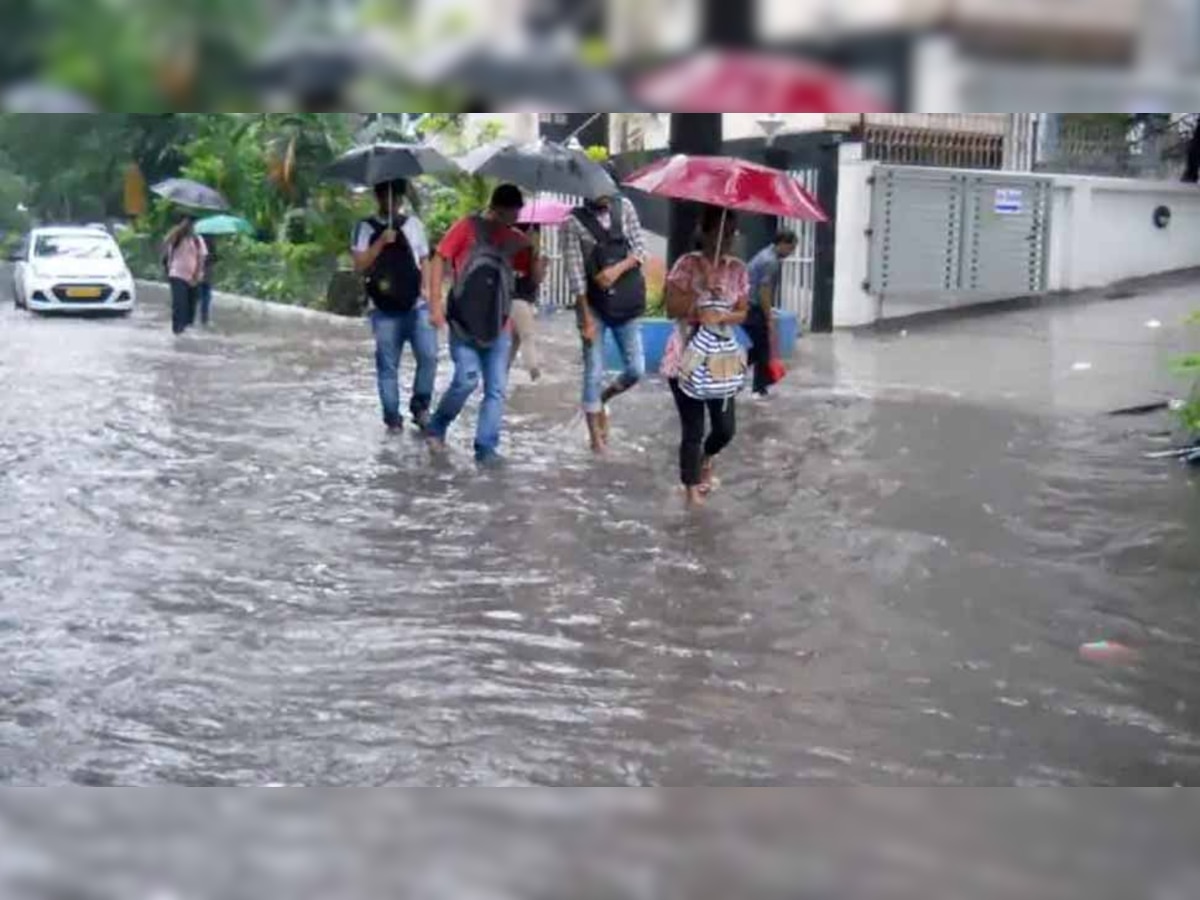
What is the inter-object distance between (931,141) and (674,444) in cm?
899

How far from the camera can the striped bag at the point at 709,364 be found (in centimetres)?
745

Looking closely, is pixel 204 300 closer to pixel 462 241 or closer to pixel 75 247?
pixel 75 247

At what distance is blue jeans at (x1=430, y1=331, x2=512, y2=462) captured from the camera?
28.2ft

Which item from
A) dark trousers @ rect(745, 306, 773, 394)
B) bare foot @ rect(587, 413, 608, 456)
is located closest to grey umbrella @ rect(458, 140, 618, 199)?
bare foot @ rect(587, 413, 608, 456)

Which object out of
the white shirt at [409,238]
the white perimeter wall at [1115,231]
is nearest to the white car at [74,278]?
the white shirt at [409,238]

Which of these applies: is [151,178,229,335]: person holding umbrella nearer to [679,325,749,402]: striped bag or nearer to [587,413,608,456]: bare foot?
[587,413,608,456]: bare foot

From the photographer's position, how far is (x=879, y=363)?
14406 millimetres

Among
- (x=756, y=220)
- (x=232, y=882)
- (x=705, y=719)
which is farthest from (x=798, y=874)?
(x=756, y=220)

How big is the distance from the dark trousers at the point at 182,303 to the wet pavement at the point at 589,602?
16.2 feet

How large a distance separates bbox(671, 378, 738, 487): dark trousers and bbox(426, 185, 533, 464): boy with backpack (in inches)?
49.3

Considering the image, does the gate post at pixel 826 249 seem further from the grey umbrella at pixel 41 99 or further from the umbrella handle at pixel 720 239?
the grey umbrella at pixel 41 99

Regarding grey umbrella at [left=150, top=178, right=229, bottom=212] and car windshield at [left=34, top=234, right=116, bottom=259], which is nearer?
grey umbrella at [left=150, top=178, right=229, bottom=212]

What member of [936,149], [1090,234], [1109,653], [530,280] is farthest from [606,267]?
[1090,234]

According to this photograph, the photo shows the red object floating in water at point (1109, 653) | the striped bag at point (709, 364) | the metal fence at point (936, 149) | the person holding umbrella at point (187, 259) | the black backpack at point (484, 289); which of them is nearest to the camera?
the red object floating in water at point (1109, 653)
